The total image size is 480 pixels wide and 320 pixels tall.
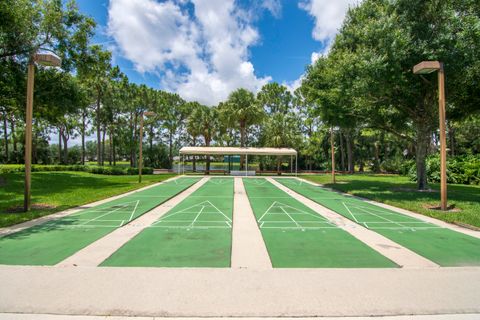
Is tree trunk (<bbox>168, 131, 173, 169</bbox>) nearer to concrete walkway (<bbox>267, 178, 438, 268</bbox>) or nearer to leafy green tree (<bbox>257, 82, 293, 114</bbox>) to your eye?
leafy green tree (<bbox>257, 82, 293, 114</bbox>)

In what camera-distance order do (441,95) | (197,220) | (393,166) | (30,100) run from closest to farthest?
(197,220) → (30,100) → (441,95) → (393,166)

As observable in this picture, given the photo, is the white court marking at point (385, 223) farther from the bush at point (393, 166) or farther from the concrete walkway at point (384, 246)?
the bush at point (393, 166)

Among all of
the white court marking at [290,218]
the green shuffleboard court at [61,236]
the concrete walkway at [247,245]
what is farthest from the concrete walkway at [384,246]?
the green shuffleboard court at [61,236]

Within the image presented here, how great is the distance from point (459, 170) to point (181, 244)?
84.6 ft

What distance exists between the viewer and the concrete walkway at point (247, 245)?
493 centimetres

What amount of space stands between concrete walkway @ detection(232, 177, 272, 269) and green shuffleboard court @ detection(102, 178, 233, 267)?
0.17 m

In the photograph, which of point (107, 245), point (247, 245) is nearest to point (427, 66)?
point (247, 245)

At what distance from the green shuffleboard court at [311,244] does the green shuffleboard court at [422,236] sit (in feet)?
3.39

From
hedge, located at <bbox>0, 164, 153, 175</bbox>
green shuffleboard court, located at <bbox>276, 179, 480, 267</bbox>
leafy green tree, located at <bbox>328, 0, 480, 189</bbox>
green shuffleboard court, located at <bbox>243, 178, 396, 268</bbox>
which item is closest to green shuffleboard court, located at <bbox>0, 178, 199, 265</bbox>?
green shuffleboard court, located at <bbox>243, 178, 396, 268</bbox>

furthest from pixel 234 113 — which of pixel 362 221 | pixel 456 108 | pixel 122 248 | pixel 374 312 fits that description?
pixel 374 312

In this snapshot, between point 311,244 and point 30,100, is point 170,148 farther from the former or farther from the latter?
point 311,244

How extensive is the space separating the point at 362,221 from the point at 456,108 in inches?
474

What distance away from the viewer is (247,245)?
605 cm

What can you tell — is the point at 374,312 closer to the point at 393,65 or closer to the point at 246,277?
the point at 246,277
